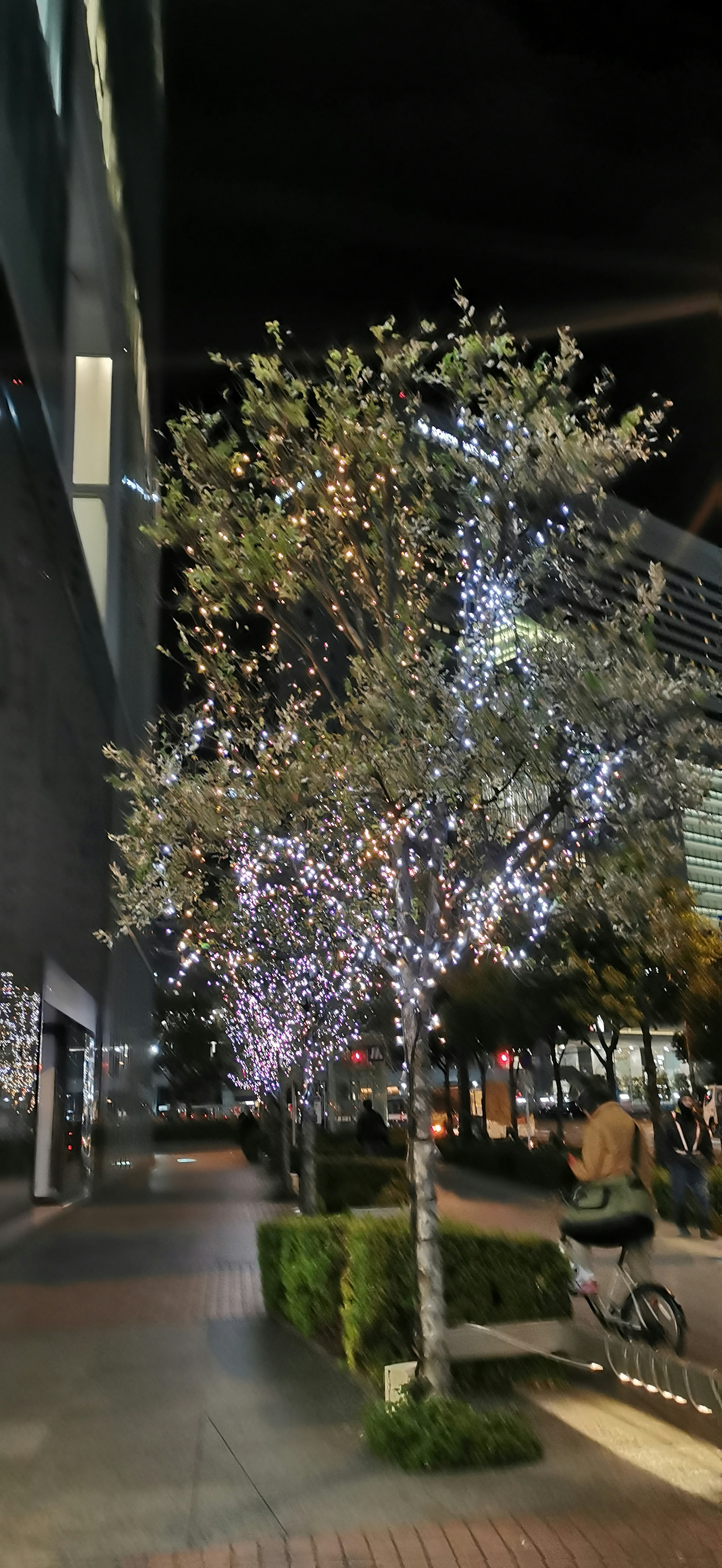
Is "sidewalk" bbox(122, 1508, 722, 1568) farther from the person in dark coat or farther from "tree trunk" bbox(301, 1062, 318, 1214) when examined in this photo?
the person in dark coat

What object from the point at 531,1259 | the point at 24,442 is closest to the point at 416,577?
the point at 531,1259

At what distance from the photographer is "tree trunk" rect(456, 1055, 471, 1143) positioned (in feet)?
100

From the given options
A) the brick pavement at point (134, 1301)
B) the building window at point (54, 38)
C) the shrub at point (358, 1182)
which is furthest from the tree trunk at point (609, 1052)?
the building window at point (54, 38)

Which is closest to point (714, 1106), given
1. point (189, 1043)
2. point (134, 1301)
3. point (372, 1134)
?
point (372, 1134)

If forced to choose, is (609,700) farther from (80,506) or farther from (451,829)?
(80,506)

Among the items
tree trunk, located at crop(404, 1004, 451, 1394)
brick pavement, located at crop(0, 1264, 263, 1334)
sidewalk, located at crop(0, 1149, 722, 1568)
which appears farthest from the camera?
brick pavement, located at crop(0, 1264, 263, 1334)

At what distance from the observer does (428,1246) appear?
21.7 feet

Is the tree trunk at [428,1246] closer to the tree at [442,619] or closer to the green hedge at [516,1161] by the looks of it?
the tree at [442,619]

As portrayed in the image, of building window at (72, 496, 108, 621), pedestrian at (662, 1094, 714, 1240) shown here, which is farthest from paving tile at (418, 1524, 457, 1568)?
building window at (72, 496, 108, 621)

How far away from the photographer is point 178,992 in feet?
192

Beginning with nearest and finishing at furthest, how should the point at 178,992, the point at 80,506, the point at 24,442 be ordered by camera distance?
1. the point at 24,442
2. the point at 80,506
3. the point at 178,992

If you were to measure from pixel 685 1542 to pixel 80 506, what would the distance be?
94.3ft

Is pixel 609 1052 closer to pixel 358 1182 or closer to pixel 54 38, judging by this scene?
pixel 358 1182

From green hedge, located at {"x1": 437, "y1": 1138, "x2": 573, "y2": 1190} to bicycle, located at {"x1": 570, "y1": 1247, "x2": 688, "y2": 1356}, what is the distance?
812 cm
